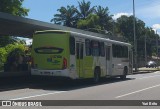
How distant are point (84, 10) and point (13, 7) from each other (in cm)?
5181

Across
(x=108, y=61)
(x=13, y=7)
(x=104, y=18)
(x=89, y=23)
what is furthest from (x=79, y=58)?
(x=104, y=18)

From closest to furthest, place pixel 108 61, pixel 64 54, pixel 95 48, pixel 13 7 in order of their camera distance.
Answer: pixel 64 54 → pixel 95 48 → pixel 108 61 → pixel 13 7

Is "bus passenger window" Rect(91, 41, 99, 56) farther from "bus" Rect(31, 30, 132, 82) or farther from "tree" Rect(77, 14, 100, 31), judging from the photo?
"tree" Rect(77, 14, 100, 31)

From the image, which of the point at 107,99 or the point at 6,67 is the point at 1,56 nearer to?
the point at 6,67

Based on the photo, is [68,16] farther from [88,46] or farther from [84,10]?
[88,46]

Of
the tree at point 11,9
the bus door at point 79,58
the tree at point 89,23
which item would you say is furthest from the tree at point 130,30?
the bus door at point 79,58

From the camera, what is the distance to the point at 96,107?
1415cm

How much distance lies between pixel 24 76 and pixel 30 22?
3475mm

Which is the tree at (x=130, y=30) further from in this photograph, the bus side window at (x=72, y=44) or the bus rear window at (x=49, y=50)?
the bus rear window at (x=49, y=50)

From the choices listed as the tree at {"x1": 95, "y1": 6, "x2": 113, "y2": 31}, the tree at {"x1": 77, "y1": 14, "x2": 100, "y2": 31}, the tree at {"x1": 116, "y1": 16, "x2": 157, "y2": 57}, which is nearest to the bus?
the tree at {"x1": 77, "y1": 14, "x2": 100, "y2": 31}

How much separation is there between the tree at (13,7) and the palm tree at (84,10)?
44.7 metres

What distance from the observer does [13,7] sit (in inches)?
2165

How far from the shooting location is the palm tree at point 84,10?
10407cm

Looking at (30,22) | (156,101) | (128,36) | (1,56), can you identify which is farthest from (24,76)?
(128,36)
